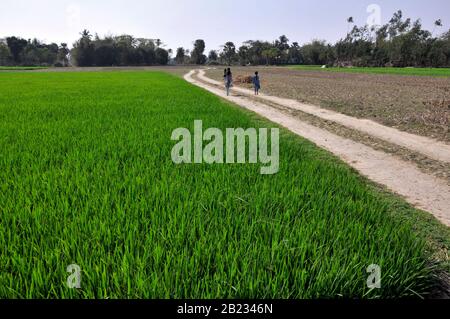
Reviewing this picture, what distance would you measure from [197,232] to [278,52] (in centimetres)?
12498

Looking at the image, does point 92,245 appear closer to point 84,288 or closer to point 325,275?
point 84,288

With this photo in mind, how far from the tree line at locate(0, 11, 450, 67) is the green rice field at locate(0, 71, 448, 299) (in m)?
90.0

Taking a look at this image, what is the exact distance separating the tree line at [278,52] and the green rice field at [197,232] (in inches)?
3543

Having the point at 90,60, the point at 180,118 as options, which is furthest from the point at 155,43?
the point at 180,118

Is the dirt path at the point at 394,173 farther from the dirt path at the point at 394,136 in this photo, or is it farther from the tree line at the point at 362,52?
the tree line at the point at 362,52

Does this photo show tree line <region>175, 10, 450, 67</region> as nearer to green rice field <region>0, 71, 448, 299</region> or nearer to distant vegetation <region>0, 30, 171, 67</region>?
distant vegetation <region>0, 30, 171, 67</region>

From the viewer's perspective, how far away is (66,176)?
12.4 feet

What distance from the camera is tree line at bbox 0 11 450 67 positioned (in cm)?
7919

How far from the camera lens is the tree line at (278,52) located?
79.2 metres

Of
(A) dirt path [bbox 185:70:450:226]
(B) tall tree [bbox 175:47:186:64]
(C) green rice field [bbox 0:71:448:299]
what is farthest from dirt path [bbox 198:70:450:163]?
(B) tall tree [bbox 175:47:186:64]

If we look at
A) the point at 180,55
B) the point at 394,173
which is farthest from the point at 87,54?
the point at 394,173

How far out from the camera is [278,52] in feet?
391
